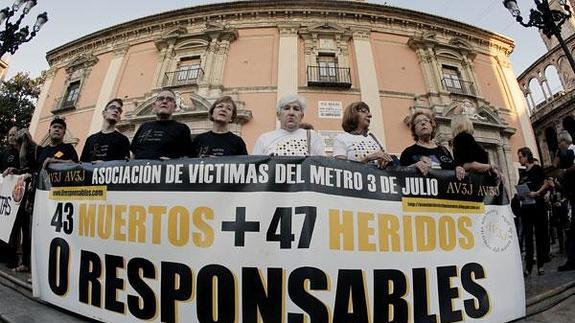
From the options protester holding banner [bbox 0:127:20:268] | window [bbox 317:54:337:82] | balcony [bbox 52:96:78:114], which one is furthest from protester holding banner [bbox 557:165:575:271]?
balcony [bbox 52:96:78:114]

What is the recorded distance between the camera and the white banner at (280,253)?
157 cm

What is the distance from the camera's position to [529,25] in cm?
598

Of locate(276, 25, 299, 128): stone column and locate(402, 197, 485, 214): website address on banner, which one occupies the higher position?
locate(276, 25, 299, 128): stone column

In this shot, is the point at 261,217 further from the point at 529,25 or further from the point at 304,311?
the point at 529,25

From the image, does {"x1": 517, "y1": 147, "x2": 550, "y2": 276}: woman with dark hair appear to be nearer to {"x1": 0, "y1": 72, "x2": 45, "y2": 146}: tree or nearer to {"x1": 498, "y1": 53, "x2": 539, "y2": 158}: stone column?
{"x1": 498, "y1": 53, "x2": 539, "y2": 158}: stone column

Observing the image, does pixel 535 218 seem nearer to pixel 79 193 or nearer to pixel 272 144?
pixel 272 144

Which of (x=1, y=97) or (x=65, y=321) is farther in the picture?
(x=1, y=97)

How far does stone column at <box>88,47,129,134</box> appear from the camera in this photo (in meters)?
12.5

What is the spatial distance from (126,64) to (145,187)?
14440 mm

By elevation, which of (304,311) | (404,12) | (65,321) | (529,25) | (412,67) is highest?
(404,12)

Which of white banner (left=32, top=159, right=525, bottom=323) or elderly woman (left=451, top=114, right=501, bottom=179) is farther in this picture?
elderly woman (left=451, top=114, right=501, bottom=179)

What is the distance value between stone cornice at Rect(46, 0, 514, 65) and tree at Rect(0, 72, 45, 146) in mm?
7974

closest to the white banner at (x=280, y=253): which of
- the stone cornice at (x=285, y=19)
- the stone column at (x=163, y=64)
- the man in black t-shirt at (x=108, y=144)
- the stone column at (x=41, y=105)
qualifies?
the man in black t-shirt at (x=108, y=144)

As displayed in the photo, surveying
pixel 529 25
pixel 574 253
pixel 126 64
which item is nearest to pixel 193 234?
pixel 574 253
